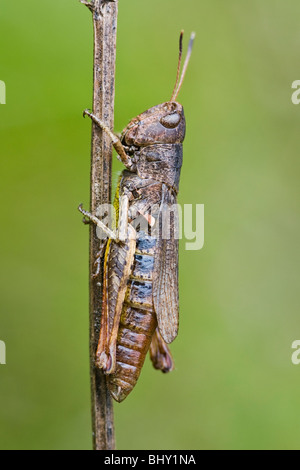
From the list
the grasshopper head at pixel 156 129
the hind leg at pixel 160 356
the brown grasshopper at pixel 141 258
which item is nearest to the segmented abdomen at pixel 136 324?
the brown grasshopper at pixel 141 258

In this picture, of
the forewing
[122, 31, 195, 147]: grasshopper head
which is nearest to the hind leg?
the forewing

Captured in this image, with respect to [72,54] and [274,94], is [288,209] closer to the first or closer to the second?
[274,94]

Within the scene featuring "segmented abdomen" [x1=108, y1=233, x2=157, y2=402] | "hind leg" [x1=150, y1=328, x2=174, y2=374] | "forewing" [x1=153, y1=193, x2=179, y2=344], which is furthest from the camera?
"hind leg" [x1=150, y1=328, x2=174, y2=374]

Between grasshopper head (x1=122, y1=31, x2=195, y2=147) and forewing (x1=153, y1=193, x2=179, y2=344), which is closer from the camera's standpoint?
forewing (x1=153, y1=193, x2=179, y2=344)

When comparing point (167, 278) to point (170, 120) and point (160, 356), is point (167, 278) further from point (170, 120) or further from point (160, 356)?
point (170, 120)

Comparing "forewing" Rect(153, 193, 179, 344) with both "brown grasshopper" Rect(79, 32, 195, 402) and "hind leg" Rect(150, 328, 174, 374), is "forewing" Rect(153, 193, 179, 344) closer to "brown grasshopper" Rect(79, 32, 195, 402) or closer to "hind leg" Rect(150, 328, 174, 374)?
"brown grasshopper" Rect(79, 32, 195, 402)

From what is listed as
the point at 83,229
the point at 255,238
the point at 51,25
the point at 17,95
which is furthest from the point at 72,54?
the point at 255,238

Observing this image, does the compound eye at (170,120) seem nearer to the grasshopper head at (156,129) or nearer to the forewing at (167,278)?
the grasshopper head at (156,129)
